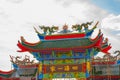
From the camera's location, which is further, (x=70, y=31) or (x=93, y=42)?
(x=70, y=31)

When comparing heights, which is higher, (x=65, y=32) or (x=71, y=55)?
(x=65, y=32)

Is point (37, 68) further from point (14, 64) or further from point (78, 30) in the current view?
point (78, 30)

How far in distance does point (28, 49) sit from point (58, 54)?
358 cm

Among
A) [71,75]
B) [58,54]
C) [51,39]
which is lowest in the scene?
[71,75]

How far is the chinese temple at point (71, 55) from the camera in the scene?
28.8 meters

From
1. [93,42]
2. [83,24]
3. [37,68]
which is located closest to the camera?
[93,42]

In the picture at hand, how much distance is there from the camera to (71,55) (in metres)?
29.3

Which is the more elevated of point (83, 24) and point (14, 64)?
point (83, 24)

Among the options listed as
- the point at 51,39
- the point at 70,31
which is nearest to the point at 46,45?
the point at 51,39

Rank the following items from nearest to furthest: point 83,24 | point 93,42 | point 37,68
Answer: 1. point 93,42
2. point 83,24
3. point 37,68

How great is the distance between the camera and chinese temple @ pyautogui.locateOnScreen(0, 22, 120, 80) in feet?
94.3

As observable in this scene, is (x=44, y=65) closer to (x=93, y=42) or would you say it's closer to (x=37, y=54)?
(x=37, y=54)

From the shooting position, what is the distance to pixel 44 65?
30266mm

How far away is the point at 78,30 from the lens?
30328 mm
